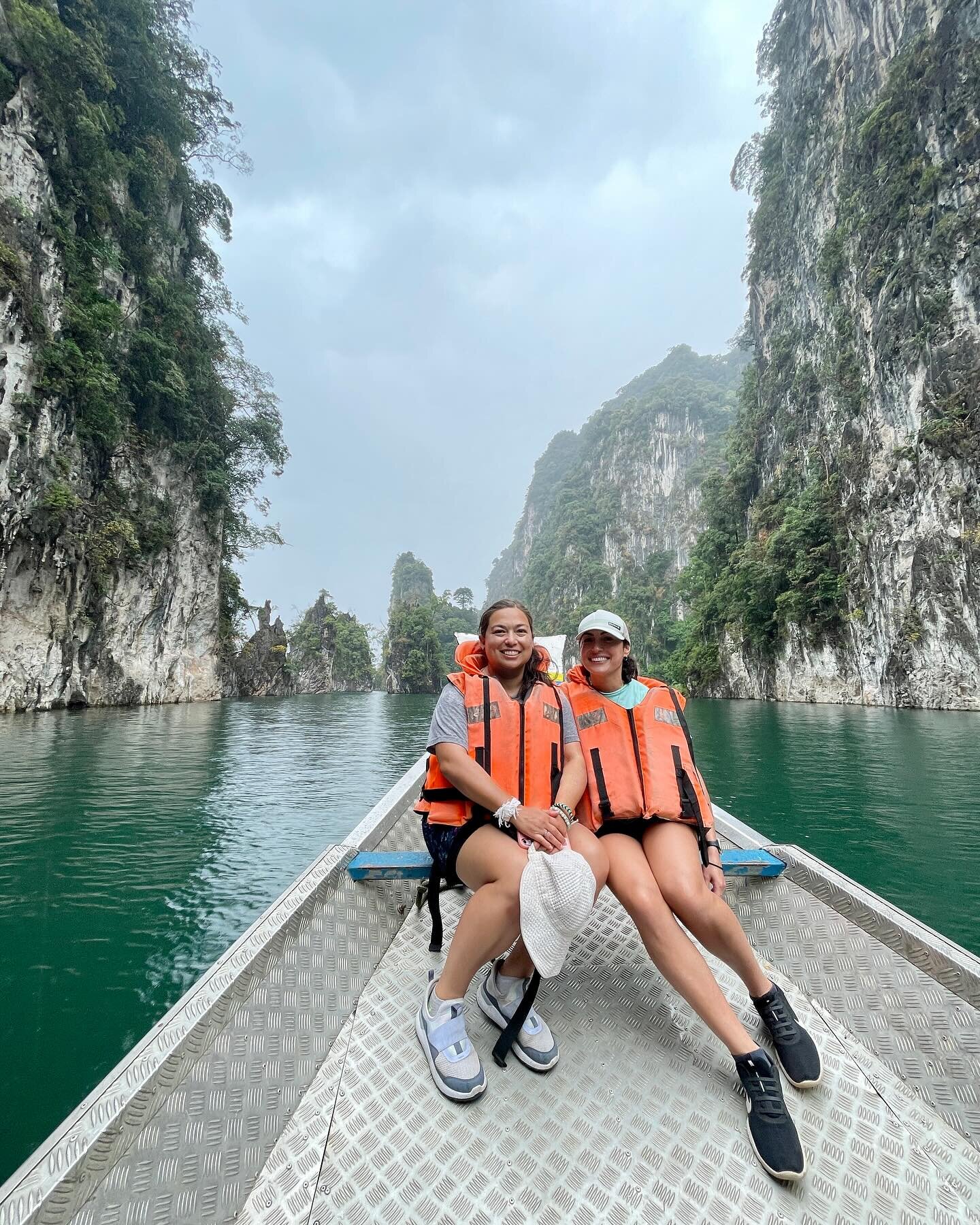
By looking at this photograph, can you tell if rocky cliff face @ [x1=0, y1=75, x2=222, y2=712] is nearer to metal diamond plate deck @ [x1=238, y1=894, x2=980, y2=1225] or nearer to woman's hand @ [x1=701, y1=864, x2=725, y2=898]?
metal diamond plate deck @ [x1=238, y1=894, x2=980, y2=1225]

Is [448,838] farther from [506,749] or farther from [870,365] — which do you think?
[870,365]

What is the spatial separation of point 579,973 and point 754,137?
38151 mm

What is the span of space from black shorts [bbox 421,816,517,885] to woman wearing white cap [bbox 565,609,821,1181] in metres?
0.35

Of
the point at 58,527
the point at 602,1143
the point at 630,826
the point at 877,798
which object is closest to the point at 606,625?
the point at 630,826

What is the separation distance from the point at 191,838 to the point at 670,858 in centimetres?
424

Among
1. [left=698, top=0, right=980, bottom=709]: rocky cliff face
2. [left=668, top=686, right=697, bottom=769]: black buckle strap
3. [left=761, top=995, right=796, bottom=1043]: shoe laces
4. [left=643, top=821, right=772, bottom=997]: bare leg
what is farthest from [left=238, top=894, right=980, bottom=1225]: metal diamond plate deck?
[left=698, top=0, right=980, bottom=709]: rocky cliff face

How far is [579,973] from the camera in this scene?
1.80 metres

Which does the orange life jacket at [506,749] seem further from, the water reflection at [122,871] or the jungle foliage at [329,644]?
the jungle foliage at [329,644]

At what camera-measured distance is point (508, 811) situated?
1.48m

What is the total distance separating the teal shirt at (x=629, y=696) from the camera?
1.79 m

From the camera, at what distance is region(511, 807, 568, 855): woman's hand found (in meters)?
1.42

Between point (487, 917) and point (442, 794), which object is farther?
point (442, 794)

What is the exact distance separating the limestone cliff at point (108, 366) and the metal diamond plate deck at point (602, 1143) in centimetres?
1506

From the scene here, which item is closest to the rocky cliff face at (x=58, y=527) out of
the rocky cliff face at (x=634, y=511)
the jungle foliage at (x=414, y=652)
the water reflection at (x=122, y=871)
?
the water reflection at (x=122, y=871)
